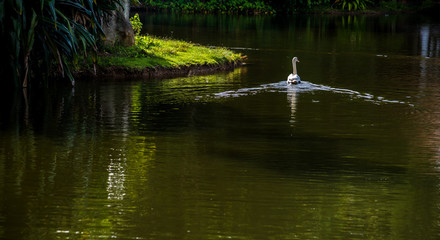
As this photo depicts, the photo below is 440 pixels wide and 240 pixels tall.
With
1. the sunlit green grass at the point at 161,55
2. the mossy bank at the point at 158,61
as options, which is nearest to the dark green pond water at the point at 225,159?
the mossy bank at the point at 158,61

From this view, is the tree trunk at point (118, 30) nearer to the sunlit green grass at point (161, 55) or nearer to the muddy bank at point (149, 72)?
the sunlit green grass at point (161, 55)

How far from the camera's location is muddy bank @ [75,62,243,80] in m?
18.7

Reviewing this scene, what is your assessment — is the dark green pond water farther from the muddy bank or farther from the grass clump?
the grass clump

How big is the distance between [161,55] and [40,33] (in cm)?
630

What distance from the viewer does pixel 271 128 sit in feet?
43.8

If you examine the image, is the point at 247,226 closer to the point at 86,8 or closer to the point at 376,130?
the point at 376,130

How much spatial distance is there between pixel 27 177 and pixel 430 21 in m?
44.8

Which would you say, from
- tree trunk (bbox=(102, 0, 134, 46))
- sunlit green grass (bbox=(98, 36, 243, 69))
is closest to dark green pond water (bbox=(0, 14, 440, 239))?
sunlit green grass (bbox=(98, 36, 243, 69))

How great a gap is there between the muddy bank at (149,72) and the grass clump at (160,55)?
11 cm

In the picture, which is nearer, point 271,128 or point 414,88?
point 271,128

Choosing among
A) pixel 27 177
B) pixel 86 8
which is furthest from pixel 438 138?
pixel 86 8

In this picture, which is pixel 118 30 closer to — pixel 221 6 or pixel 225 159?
pixel 225 159

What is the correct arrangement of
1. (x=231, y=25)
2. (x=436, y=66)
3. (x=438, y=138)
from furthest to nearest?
(x=231, y=25)
(x=436, y=66)
(x=438, y=138)

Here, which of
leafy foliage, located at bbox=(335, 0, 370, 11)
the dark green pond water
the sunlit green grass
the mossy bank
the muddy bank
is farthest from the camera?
leafy foliage, located at bbox=(335, 0, 370, 11)
